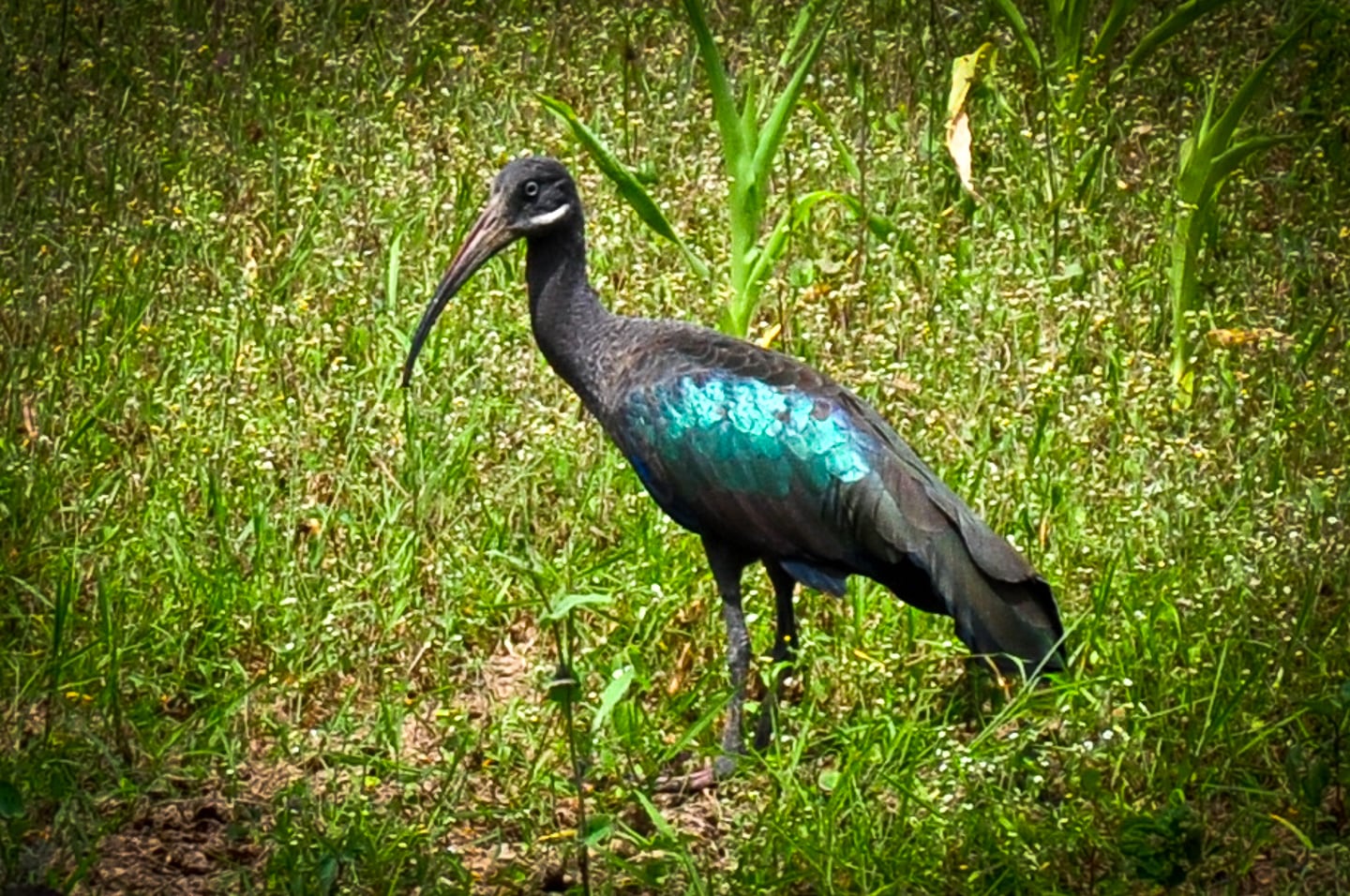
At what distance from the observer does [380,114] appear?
8.17 meters

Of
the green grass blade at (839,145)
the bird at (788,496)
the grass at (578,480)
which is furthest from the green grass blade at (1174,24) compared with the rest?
the bird at (788,496)

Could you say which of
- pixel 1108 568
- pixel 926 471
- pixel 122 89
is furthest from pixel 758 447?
pixel 122 89

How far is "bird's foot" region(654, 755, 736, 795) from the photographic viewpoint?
544 cm

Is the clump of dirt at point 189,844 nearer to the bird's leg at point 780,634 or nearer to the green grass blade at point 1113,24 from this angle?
the bird's leg at point 780,634

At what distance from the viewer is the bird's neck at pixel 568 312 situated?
226 inches

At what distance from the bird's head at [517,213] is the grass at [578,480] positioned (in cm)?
65

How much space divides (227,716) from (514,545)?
3.24 ft

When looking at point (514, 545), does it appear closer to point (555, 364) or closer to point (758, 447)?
point (555, 364)

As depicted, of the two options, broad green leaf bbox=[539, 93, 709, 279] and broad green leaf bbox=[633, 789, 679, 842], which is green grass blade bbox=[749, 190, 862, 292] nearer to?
broad green leaf bbox=[539, 93, 709, 279]

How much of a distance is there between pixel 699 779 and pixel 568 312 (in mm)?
1170

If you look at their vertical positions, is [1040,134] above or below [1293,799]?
above

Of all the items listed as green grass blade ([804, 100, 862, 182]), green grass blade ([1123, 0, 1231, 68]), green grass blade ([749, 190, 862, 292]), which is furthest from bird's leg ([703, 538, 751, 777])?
green grass blade ([1123, 0, 1231, 68])

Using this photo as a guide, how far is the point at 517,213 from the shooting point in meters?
5.86

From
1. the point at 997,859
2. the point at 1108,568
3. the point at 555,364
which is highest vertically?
the point at 555,364
